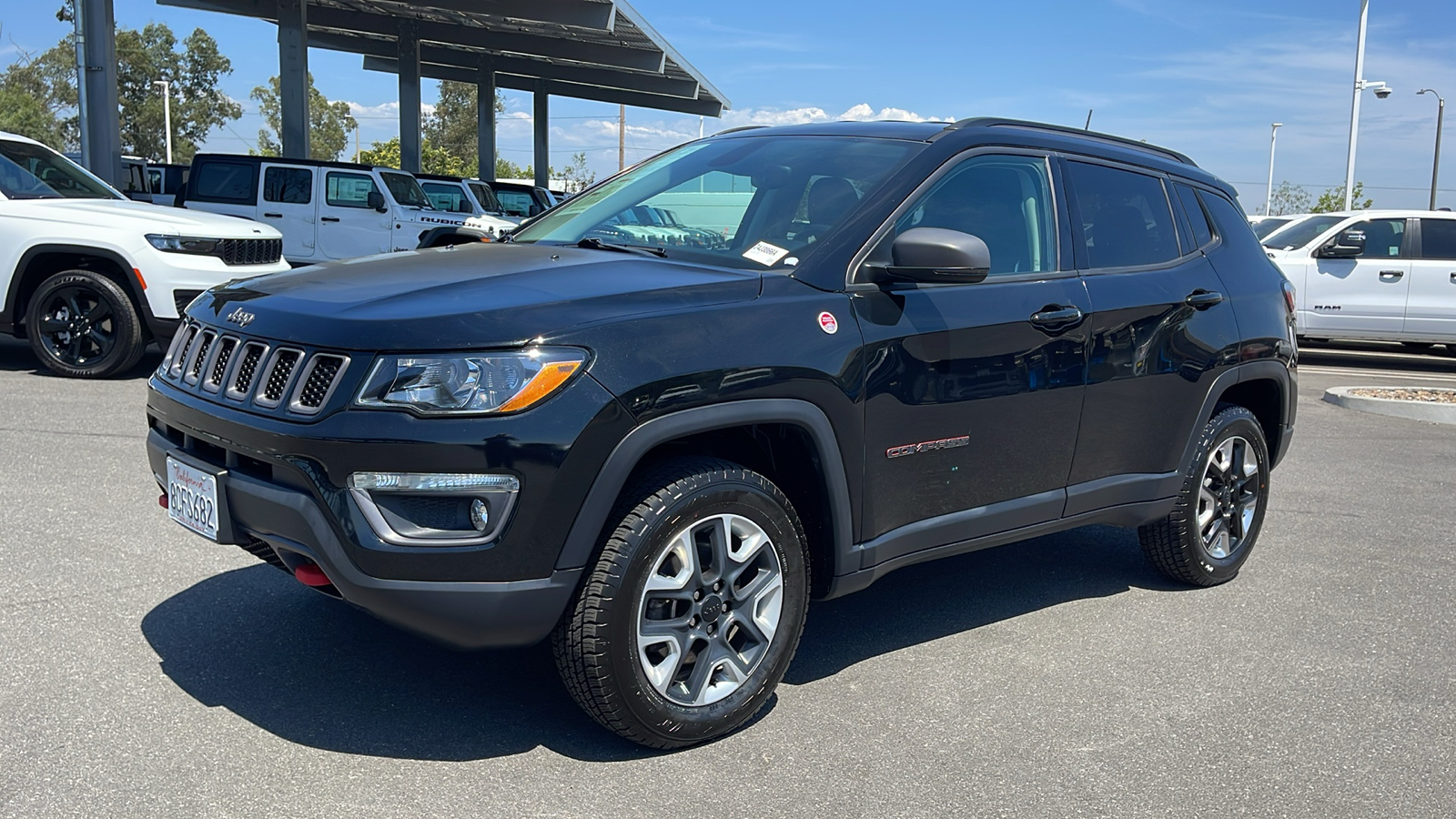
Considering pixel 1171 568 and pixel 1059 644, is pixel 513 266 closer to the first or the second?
pixel 1059 644

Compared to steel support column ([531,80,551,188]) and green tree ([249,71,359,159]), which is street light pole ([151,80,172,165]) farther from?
steel support column ([531,80,551,188])

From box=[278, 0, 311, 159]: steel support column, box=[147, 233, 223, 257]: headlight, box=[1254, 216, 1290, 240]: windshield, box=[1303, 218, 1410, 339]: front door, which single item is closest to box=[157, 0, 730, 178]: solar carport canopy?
box=[278, 0, 311, 159]: steel support column

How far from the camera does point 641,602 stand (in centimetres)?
326

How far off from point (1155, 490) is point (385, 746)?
10.0 ft

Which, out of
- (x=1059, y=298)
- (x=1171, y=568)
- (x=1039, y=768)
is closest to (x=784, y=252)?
(x=1059, y=298)

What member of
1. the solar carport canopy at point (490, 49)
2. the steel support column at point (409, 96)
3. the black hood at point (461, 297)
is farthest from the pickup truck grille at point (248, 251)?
the steel support column at point (409, 96)

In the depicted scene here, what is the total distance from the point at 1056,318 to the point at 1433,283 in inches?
469

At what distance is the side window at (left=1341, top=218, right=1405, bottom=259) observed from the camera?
14055mm

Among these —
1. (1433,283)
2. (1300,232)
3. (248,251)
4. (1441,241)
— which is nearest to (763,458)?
(248,251)

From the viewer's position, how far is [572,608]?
3.23 meters

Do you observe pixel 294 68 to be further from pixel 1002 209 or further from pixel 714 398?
pixel 714 398

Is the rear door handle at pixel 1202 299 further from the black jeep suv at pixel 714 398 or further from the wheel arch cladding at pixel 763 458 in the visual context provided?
the wheel arch cladding at pixel 763 458

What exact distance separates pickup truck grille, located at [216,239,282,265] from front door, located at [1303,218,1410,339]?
1106 centimetres

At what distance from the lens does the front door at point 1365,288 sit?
549 inches
